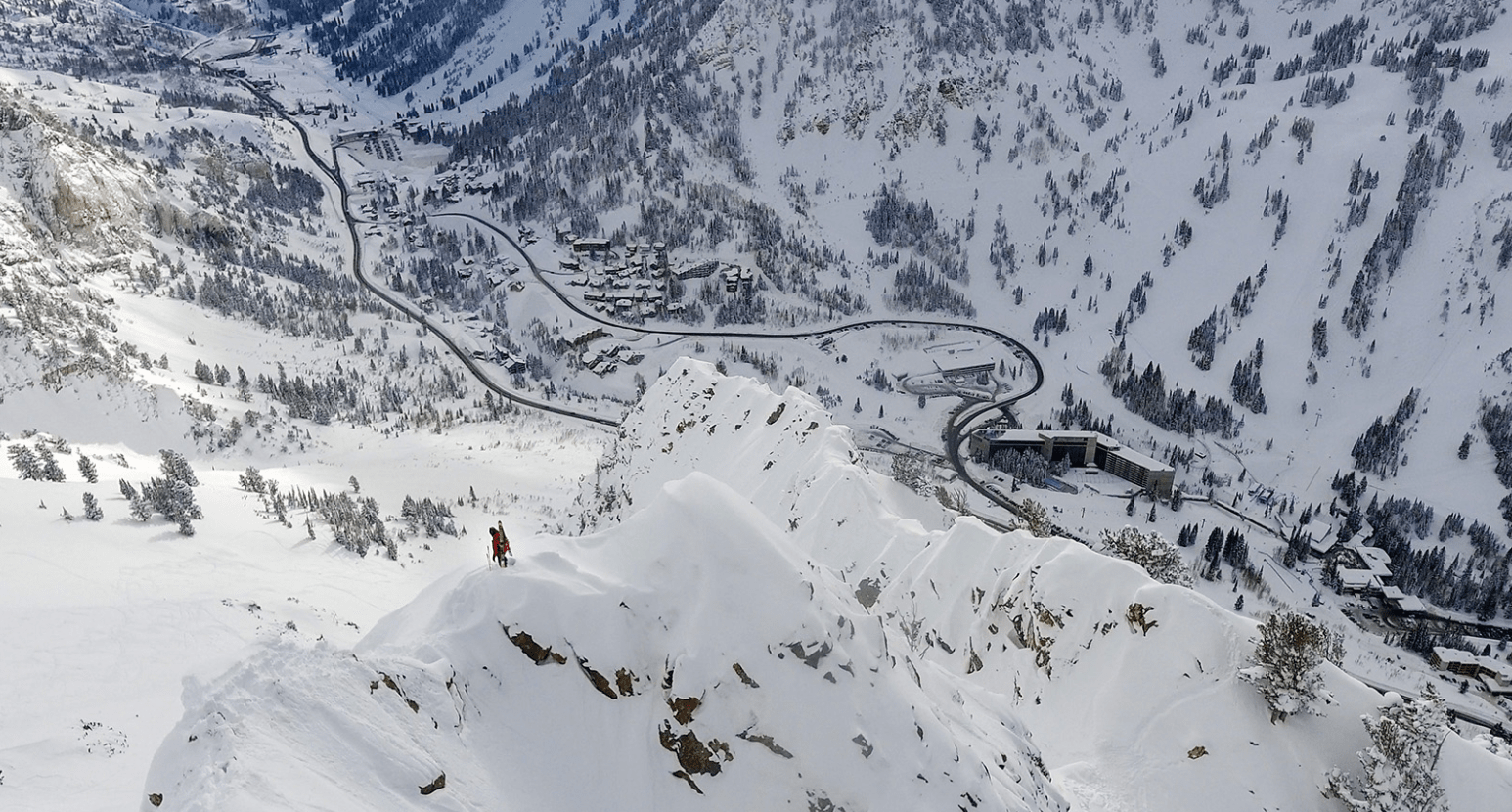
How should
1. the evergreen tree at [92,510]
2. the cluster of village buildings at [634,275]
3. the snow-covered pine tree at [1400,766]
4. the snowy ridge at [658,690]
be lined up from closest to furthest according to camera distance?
the snowy ridge at [658,690] < the snow-covered pine tree at [1400,766] < the evergreen tree at [92,510] < the cluster of village buildings at [634,275]

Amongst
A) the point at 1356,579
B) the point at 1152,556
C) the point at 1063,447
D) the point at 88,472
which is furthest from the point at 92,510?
the point at 1356,579

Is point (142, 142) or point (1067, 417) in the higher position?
point (142, 142)

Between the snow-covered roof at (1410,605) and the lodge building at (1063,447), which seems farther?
the lodge building at (1063,447)

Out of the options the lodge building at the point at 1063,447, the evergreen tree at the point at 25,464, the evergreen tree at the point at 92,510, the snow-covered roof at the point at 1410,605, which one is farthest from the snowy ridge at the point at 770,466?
the snow-covered roof at the point at 1410,605

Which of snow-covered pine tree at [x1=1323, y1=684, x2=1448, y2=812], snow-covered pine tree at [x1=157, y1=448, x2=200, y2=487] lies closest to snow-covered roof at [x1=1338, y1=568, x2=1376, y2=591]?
snow-covered pine tree at [x1=1323, y1=684, x2=1448, y2=812]

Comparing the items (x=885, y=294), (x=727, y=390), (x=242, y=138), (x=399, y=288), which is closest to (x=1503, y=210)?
(x=885, y=294)

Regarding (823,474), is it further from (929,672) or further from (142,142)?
(142,142)

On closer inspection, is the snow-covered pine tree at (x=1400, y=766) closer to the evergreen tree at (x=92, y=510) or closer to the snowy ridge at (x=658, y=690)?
the snowy ridge at (x=658, y=690)
